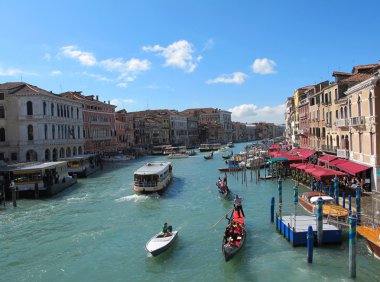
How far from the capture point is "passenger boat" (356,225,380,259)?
12.4 meters

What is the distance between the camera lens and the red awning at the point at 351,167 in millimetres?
21047

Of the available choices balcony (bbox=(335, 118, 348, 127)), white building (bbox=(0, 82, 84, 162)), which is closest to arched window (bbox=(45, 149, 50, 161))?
white building (bbox=(0, 82, 84, 162))

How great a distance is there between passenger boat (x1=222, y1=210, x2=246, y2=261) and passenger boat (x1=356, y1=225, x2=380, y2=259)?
13.7 feet

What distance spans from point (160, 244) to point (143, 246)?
125 cm

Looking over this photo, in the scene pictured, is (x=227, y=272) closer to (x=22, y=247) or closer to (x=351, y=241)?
(x=351, y=241)

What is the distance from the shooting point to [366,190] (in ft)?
69.0

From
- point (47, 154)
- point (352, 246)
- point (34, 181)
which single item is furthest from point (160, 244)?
point (47, 154)

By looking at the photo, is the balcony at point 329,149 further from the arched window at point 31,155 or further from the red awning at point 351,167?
the arched window at point 31,155

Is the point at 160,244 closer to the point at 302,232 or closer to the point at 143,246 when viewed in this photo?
the point at 143,246

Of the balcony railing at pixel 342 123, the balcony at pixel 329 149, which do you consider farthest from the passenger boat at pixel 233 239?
the balcony at pixel 329 149

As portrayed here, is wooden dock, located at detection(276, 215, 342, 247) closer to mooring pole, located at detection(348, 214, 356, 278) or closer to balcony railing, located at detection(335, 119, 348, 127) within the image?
mooring pole, located at detection(348, 214, 356, 278)

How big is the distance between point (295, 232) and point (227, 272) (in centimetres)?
338

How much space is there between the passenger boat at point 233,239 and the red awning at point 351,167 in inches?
362

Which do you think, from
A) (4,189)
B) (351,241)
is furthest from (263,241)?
(4,189)
